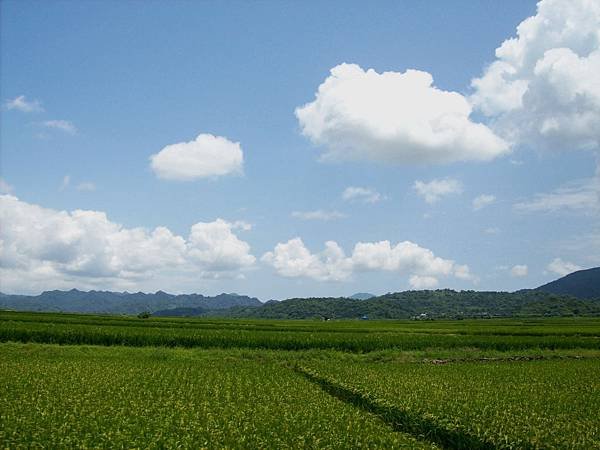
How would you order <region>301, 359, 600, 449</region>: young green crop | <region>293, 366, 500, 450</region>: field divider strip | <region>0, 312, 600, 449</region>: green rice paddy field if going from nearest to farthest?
<region>0, 312, 600, 449</region>: green rice paddy field → <region>301, 359, 600, 449</region>: young green crop → <region>293, 366, 500, 450</region>: field divider strip

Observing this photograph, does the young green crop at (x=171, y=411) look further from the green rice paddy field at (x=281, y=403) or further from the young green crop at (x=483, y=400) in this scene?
the young green crop at (x=483, y=400)

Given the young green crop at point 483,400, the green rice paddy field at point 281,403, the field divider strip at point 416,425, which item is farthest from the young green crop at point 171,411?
the young green crop at point 483,400

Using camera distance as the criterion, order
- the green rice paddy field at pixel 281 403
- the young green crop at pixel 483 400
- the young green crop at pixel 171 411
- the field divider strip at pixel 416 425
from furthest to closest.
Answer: the field divider strip at pixel 416 425 < the young green crop at pixel 483 400 < the green rice paddy field at pixel 281 403 < the young green crop at pixel 171 411

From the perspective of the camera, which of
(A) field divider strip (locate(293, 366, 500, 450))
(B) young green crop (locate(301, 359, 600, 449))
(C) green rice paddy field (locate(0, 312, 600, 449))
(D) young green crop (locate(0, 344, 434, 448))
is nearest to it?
(D) young green crop (locate(0, 344, 434, 448))

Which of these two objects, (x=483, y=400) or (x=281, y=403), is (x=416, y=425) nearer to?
(x=483, y=400)

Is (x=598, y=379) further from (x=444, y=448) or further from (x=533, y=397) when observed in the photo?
(x=444, y=448)

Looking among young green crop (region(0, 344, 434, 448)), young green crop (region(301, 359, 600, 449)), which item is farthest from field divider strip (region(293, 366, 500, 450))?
young green crop (region(0, 344, 434, 448))

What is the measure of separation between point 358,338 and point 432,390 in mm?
25014

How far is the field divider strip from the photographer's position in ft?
54.3

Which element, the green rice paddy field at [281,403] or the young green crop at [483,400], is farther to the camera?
the young green crop at [483,400]

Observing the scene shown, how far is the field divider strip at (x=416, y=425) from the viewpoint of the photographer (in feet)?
54.3

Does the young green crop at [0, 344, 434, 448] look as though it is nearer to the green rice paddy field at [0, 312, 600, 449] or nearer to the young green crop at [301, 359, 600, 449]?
the green rice paddy field at [0, 312, 600, 449]

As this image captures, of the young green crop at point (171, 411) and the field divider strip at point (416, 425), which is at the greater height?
the young green crop at point (171, 411)

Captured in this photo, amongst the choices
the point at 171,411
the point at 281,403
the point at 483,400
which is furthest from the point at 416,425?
the point at 171,411
